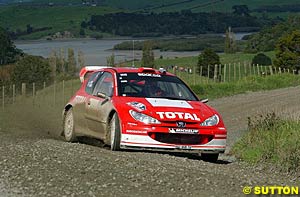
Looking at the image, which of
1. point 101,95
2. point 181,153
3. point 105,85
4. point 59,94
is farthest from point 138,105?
point 59,94

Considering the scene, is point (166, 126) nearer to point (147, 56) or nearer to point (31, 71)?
point (31, 71)

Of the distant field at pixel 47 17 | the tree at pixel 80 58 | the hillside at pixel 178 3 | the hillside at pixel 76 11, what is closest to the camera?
the tree at pixel 80 58

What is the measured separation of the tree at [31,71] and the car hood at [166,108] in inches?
1922

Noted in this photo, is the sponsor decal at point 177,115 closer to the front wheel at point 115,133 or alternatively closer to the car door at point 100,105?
the front wheel at point 115,133

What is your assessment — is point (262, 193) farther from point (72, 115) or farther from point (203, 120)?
point (72, 115)

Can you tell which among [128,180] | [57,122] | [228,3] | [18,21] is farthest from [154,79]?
[228,3]

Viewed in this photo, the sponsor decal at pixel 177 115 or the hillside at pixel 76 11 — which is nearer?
the sponsor decal at pixel 177 115

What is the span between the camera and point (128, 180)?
916cm

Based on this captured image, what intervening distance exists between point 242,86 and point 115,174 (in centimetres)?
2779

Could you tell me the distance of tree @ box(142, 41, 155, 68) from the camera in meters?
64.7

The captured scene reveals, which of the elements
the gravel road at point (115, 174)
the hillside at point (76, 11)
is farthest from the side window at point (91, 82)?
the hillside at point (76, 11)

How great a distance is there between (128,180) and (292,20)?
119095 millimetres

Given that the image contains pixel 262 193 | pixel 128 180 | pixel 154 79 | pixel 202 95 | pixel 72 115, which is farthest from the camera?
pixel 202 95

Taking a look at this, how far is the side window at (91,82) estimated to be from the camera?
48.3 feet
